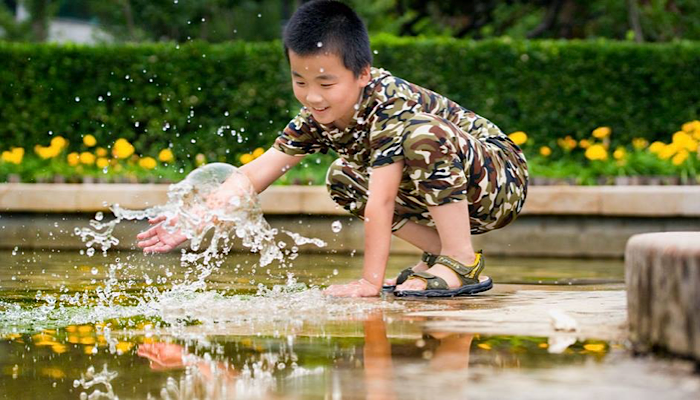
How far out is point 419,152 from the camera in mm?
4242

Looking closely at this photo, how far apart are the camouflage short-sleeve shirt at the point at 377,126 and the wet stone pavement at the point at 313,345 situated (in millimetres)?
588

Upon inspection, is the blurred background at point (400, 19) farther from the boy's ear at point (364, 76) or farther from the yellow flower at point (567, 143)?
the boy's ear at point (364, 76)

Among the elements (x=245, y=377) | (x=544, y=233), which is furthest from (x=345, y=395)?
(x=544, y=233)

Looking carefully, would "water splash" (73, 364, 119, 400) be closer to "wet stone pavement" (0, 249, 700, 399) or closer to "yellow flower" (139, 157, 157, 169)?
"wet stone pavement" (0, 249, 700, 399)

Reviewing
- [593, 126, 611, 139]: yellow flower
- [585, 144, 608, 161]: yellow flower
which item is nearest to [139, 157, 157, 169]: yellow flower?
[585, 144, 608, 161]: yellow flower

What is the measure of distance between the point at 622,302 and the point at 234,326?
1403 mm

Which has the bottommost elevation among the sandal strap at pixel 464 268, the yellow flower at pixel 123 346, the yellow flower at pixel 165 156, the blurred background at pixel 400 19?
the yellow flower at pixel 123 346

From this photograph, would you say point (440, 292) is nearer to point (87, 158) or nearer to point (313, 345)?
point (313, 345)

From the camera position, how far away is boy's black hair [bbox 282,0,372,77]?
4238 mm

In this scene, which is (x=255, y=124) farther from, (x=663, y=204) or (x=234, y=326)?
(x=234, y=326)

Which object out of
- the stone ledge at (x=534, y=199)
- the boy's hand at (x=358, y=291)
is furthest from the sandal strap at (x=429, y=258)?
the stone ledge at (x=534, y=199)

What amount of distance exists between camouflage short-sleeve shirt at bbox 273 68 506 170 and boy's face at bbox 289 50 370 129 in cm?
12

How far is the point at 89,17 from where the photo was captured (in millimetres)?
32125

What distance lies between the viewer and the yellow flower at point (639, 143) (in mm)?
10164
